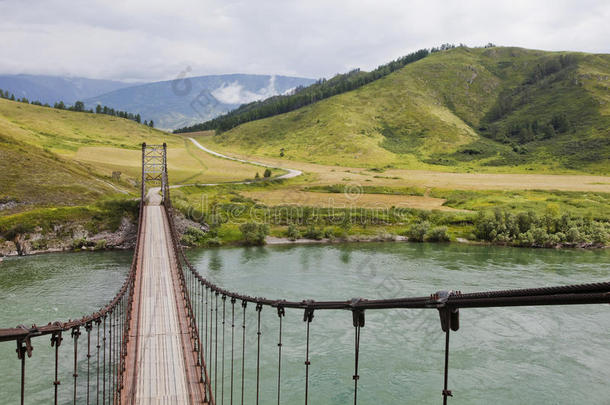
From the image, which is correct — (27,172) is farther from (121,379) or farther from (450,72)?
(450,72)

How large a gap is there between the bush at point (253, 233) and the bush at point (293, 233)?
8.79ft

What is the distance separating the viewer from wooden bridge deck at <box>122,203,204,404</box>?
1277 cm

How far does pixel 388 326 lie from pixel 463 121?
125 meters

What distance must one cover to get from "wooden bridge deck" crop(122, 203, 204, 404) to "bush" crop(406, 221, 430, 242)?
30.8 m

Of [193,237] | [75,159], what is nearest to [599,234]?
[193,237]

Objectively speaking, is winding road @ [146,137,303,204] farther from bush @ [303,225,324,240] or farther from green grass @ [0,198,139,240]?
bush @ [303,225,324,240]

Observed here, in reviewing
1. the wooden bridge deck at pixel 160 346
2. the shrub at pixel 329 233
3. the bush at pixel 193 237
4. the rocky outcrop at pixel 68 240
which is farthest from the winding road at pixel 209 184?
the wooden bridge deck at pixel 160 346

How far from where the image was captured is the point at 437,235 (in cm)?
4788

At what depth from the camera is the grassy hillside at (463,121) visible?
10112cm

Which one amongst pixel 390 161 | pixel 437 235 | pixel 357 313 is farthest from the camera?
pixel 390 161

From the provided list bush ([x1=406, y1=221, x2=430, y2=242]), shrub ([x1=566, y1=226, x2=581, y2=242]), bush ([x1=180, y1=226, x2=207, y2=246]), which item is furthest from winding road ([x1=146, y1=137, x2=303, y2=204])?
shrub ([x1=566, y1=226, x2=581, y2=242])

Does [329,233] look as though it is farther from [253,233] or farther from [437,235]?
[437,235]

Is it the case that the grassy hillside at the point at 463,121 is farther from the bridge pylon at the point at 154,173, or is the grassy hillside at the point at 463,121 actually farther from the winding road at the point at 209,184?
the bridge pylon at the point at 154,173

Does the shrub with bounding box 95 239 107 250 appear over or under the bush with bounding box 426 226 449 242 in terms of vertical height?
under
